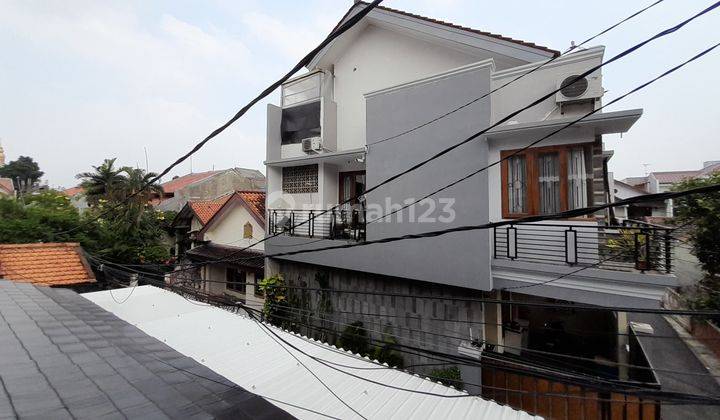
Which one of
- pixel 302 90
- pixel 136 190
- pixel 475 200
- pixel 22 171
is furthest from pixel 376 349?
pixel 22 171

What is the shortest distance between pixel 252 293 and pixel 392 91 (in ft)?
34.6

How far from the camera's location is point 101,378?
9.12 feet

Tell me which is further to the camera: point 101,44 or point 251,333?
point 101,44

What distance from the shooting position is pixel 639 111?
5.39m

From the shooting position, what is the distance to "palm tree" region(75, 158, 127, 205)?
20188 millimetres

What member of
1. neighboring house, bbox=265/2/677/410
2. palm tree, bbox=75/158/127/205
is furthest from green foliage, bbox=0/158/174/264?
neighboring house, bbox=265/2/677/410

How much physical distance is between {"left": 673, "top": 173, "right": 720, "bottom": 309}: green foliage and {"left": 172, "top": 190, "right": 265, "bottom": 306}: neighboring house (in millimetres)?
13757

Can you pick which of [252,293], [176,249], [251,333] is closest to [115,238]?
[176,249]

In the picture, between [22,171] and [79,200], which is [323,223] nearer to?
[79,200]

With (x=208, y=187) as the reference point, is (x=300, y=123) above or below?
above

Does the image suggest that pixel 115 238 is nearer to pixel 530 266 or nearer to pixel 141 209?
pixel 141 209

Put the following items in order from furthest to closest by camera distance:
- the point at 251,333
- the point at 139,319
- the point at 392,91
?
the point at 392,91 < the point at 139,319 < the point at 251,333

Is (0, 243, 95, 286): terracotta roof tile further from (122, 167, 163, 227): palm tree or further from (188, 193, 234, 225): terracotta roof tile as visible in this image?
(188, 193, 234, 225): terracotta roof tile

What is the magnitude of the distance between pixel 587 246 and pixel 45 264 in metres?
13.3
